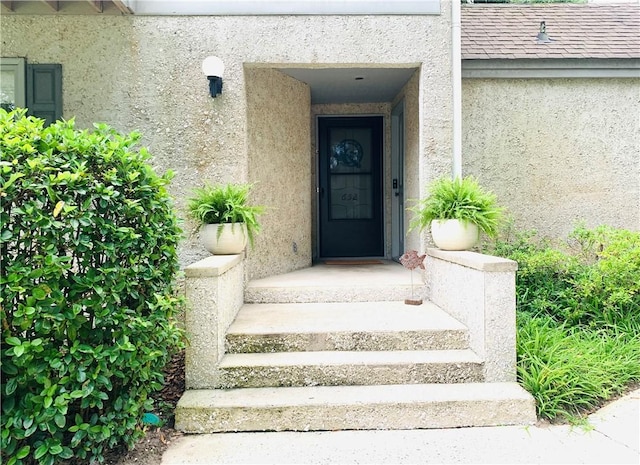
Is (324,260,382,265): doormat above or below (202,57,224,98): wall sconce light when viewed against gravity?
below

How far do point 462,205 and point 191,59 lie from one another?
10.1 ft

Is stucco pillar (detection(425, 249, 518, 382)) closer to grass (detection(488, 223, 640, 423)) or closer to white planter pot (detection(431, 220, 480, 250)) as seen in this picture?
grass (detection(488, 223, 640, 423))

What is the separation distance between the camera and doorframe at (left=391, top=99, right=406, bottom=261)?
6730 millimetres

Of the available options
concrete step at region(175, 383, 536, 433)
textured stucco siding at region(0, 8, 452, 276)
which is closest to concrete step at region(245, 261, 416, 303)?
textured stucco siding at region(0, 8, 452, 276)

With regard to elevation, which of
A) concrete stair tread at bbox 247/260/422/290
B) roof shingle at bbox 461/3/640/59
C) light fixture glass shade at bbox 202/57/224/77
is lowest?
concrete stair tread at bbox 247/260/422/290

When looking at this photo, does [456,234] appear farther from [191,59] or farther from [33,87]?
[33,87]

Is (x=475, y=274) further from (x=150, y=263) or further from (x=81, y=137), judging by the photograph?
(x=81, y=137)

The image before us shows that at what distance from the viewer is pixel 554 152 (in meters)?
5.80

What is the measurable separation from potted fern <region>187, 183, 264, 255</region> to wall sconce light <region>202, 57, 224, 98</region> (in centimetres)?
106

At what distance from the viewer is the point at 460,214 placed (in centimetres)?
412

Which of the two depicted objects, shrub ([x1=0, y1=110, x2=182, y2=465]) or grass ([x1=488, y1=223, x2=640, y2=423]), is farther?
grass ([x1=488, y1=223, x2=640, y2=423])

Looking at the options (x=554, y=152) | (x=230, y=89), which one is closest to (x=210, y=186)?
(x=230, y=89)

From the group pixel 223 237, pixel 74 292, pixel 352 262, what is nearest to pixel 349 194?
pixel 352 262

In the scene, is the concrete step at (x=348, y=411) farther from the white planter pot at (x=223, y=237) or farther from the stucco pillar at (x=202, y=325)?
the white planter pot at (x=223, y=237)
